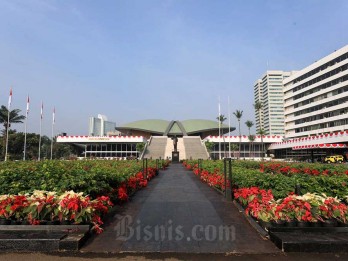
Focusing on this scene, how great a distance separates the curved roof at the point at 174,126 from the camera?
354 ft

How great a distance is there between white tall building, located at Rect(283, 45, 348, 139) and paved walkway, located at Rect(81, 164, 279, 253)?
7006 cm

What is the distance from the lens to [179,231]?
601 cm

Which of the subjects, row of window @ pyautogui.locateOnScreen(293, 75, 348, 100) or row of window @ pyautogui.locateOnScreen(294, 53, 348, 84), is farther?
row of window @ pyautogui.locateOnScreen(293, 75, 348, 100)

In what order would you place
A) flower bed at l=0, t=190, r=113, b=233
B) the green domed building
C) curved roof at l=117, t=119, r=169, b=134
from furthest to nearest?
curved roof at l=117, t=119, r=169, b=134
the green domed building
flower bed at l=0, t=190, r=113, b=233

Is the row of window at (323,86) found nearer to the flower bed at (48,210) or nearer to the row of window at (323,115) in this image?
the row of window at (323,115)

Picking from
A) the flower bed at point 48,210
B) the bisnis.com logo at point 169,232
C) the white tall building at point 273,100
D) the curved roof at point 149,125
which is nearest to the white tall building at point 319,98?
the curved roof at point 149,125

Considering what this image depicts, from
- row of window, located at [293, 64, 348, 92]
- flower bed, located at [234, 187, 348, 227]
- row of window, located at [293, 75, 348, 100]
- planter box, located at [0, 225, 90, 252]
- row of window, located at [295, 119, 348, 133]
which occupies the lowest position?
planter box, located at [0, 225, 90, 252]

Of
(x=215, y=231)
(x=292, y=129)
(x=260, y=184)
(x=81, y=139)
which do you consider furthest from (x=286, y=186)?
(x=292, y=129)

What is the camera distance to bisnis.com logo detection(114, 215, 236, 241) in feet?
18.2

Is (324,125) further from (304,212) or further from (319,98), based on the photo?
(304,212)

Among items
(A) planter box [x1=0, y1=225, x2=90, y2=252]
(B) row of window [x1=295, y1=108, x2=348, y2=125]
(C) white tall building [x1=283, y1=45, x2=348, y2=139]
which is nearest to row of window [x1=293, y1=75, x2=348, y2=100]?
(C) white tall building [x1=283, y1=45, x2=348, y2=139]

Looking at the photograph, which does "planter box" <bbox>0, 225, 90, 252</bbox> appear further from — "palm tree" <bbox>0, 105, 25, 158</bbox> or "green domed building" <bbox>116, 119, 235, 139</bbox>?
"green domed building" <bbox>116, 119, 235, 139</bbox>

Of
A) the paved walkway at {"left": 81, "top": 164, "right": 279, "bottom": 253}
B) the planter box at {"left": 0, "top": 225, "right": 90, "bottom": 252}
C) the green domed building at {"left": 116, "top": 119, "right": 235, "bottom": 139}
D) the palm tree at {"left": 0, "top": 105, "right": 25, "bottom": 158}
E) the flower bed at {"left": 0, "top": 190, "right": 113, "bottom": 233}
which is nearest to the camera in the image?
the planter box at {"left": 0, "top": 225, "right": 90, "bottom": 252}

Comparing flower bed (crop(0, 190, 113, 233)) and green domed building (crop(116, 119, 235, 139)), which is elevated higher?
green domed building (crop(116, 119, 235, 139))
